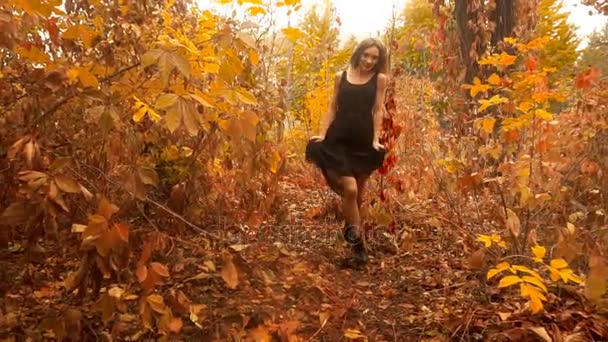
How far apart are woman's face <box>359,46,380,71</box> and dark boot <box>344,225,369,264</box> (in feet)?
3.63

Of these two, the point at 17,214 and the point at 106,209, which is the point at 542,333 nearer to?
the point at 106,209

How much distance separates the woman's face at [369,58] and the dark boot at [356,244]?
1.11 metres

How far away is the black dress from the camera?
340 centimetres

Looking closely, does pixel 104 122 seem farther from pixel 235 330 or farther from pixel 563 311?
pixel 563 311

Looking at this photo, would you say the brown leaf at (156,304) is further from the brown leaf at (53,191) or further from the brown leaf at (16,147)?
the brown leaf at (16,147)

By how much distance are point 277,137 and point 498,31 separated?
2.44m

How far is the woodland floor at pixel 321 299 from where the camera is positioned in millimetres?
2232

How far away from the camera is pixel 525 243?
A: 2.61 meters

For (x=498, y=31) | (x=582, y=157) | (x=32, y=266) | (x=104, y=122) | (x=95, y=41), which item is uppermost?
(x=498, y=31)

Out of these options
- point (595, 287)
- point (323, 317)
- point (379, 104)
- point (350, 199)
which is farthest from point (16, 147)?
point (379, 104)

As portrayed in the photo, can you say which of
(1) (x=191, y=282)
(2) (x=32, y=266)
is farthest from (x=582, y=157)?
(2) (x=32, y=266)

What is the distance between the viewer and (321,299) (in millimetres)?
2766

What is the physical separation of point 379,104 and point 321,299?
1.39 meters

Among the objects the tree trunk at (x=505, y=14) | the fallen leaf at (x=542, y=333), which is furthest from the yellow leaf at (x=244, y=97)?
the tree trunk at (x=505, y=14)
